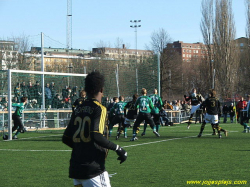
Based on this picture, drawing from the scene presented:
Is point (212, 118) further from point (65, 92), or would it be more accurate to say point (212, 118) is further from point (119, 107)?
point (65, 92)

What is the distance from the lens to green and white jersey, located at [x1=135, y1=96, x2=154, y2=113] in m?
19.2

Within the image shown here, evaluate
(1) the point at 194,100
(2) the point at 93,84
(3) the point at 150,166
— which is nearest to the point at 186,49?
(1) the point at 194,100

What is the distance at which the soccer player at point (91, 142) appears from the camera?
516cm

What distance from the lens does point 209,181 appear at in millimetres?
9227

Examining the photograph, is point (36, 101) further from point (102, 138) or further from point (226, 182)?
point (102, 138)

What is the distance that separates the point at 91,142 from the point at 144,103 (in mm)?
14106

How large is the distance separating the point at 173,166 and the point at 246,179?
2.41 meters

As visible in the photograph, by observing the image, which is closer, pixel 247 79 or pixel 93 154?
pixel 93 154

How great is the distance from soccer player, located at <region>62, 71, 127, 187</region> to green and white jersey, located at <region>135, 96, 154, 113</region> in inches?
545

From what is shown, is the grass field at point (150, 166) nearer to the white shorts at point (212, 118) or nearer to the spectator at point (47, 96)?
the white shorts at point (212, 118)

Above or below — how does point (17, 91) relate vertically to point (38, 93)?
above

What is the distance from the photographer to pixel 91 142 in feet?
17.1

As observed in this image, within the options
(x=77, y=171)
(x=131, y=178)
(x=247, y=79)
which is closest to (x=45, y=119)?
(x=131, y=178)

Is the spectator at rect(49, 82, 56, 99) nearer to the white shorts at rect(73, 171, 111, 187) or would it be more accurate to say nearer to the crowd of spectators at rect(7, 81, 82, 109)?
the crowd of spectators at rect(7, 81, 82, 109)
